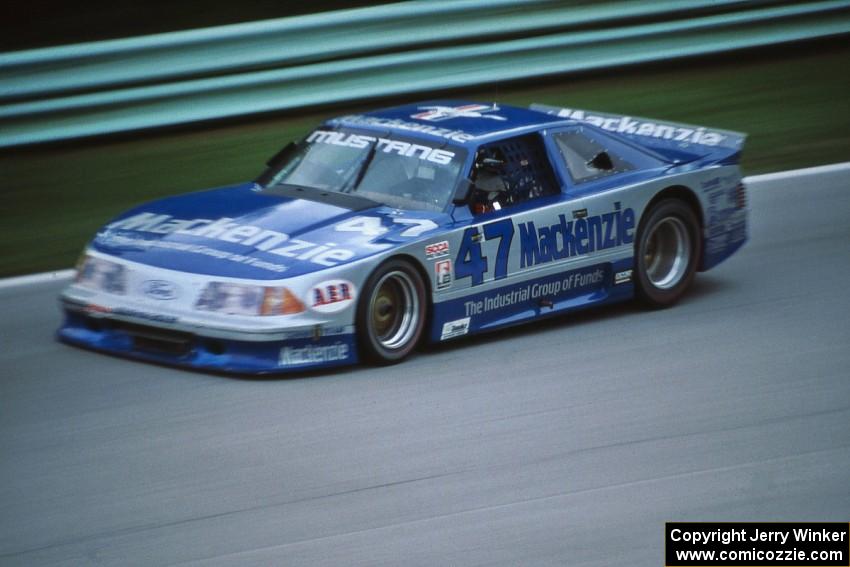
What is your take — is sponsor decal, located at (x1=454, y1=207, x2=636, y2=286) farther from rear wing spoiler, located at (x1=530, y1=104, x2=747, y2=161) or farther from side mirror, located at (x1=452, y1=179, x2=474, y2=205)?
rear wing spoiler, located at (x1=530, y1=104, x2=747, y2=161)

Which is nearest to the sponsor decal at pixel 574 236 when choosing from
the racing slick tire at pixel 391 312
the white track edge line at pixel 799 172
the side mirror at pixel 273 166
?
the racing slick tire at pixel 391 312

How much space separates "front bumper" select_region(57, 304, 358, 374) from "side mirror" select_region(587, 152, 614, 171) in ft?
7.35

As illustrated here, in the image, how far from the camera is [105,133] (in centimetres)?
1173

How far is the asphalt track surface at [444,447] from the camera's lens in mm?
5188

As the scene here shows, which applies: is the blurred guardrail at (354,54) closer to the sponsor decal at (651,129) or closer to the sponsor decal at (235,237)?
the sponsor decal at (651,129)

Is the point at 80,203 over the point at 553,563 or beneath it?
over

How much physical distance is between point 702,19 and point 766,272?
5.57 metres

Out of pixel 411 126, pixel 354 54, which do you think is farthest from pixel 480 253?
pixel 354 54

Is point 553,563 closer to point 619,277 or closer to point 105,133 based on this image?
point 619,277

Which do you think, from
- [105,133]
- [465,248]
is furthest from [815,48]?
[465,248]

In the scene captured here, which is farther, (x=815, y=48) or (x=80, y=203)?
(x=815, y=48)

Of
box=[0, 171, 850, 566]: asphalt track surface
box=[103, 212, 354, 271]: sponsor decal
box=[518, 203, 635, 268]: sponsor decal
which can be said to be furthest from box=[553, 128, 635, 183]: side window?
box=[103, 212, 354, 271]: sponsor decal

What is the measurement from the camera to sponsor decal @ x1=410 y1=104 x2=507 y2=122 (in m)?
8.48

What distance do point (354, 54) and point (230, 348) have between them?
6.31m
